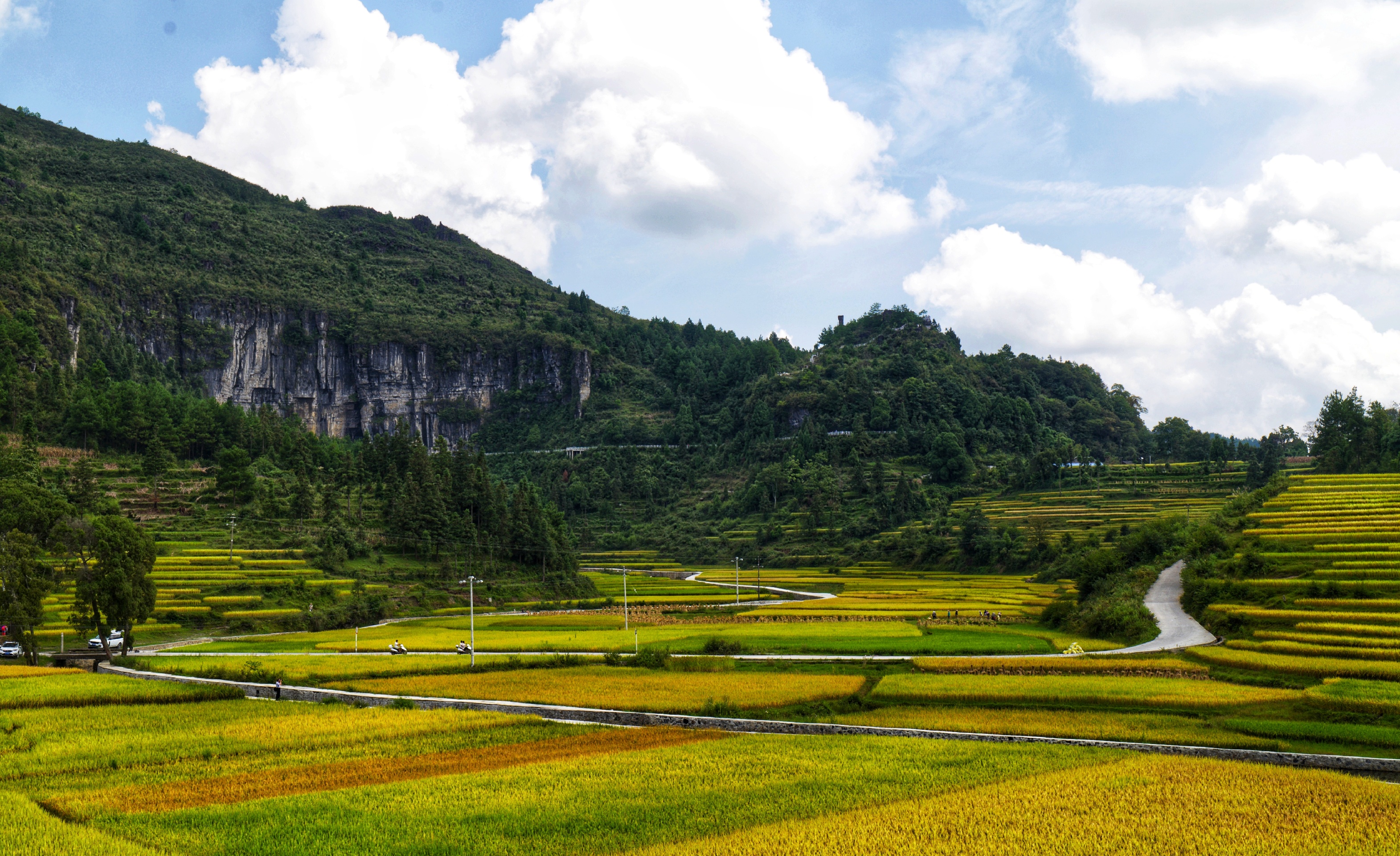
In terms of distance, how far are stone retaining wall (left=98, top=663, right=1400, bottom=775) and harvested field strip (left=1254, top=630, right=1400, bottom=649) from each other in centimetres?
1460

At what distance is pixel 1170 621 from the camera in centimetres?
4356

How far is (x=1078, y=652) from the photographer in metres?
37.5

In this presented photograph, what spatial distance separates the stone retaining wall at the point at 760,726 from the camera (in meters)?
20.5

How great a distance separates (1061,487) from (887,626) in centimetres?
6555

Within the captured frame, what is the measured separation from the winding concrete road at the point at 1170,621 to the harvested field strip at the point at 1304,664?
3.25 m

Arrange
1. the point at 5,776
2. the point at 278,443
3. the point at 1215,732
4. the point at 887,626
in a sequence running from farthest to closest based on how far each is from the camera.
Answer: the point at 278,443 → the point at 887,626 → the point at 1215,732 → the point at 5,776

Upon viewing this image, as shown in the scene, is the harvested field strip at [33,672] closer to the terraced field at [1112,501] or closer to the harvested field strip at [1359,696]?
the harvested field strip at [1359,696]

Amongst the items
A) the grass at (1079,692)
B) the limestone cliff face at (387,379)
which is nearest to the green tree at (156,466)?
the grass at (1079,692)

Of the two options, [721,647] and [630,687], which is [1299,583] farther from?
[630,687]

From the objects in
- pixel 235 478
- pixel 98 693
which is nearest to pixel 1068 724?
pixel 98 693

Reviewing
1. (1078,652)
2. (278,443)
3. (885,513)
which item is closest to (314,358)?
(278,443)

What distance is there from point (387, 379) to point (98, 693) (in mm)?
170809

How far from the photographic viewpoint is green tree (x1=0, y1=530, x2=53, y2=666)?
40.1m

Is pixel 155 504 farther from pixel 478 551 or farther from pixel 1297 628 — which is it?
pixel 1297 628
